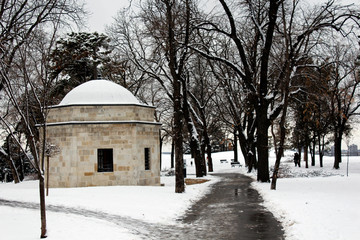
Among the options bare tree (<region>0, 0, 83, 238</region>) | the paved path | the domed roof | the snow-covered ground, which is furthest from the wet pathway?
the domed roof

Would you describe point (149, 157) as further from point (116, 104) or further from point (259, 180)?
point (259, 180)

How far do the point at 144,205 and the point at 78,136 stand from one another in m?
8.28

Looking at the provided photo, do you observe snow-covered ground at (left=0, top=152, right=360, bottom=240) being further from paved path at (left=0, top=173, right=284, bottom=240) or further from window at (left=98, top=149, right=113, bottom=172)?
window at (left=98, top=149, right=113, bottom=172)

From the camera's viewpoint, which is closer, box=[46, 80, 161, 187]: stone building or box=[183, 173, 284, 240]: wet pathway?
box=[183, 173, 284, 240]: wet pathway

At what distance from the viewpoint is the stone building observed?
20000mm

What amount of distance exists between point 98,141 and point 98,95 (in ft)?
9.13

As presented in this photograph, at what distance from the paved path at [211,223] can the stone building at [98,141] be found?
5982 mm

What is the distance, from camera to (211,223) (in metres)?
10.7

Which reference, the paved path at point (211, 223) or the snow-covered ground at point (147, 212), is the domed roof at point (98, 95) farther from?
the paved path at point (211, 223)

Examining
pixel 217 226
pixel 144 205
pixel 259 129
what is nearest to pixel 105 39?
pixel 259 129

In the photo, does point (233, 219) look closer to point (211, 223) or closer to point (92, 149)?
point (211, 223)

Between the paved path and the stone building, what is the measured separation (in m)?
5.98

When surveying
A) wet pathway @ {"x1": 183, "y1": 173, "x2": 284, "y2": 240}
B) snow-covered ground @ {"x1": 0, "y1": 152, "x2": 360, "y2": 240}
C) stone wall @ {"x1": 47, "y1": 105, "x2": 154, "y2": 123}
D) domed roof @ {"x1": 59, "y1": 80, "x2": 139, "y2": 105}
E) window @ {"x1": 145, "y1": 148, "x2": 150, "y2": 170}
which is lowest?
wet pathway @ {"x1": 183, "y1": 173, "x2": 284, "y2": 240}

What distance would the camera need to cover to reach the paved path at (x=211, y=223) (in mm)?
9188
